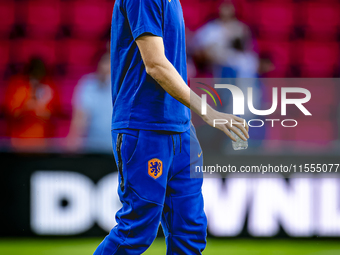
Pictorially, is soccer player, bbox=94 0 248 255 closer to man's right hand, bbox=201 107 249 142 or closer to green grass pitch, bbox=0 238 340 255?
man's right hand, bbox=201 107 249 142

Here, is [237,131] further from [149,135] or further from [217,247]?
[217,247]

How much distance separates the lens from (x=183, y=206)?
149 centimetres

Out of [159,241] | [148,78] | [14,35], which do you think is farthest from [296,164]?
[14,35]

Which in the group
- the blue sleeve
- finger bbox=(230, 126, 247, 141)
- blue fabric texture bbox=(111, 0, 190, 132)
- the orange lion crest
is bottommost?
the orange lion crest

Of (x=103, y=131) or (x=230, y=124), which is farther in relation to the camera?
(x=103, y=131)

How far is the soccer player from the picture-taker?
140 centimetres

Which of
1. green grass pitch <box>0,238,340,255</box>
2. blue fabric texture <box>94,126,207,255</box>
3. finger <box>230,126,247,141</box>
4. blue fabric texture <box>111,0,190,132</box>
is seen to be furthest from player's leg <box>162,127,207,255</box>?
green grass pitch <box>0,238,340,255</box>

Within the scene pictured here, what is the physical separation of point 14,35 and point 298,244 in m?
4.50

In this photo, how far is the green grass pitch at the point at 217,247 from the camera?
2.53m

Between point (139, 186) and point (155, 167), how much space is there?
9cm

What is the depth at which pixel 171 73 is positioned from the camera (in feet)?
4.33

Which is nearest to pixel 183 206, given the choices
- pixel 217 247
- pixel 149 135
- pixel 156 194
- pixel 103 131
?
pixel 156 194

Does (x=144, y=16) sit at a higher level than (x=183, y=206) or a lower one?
higher

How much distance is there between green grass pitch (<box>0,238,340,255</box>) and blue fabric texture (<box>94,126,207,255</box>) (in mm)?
1091
